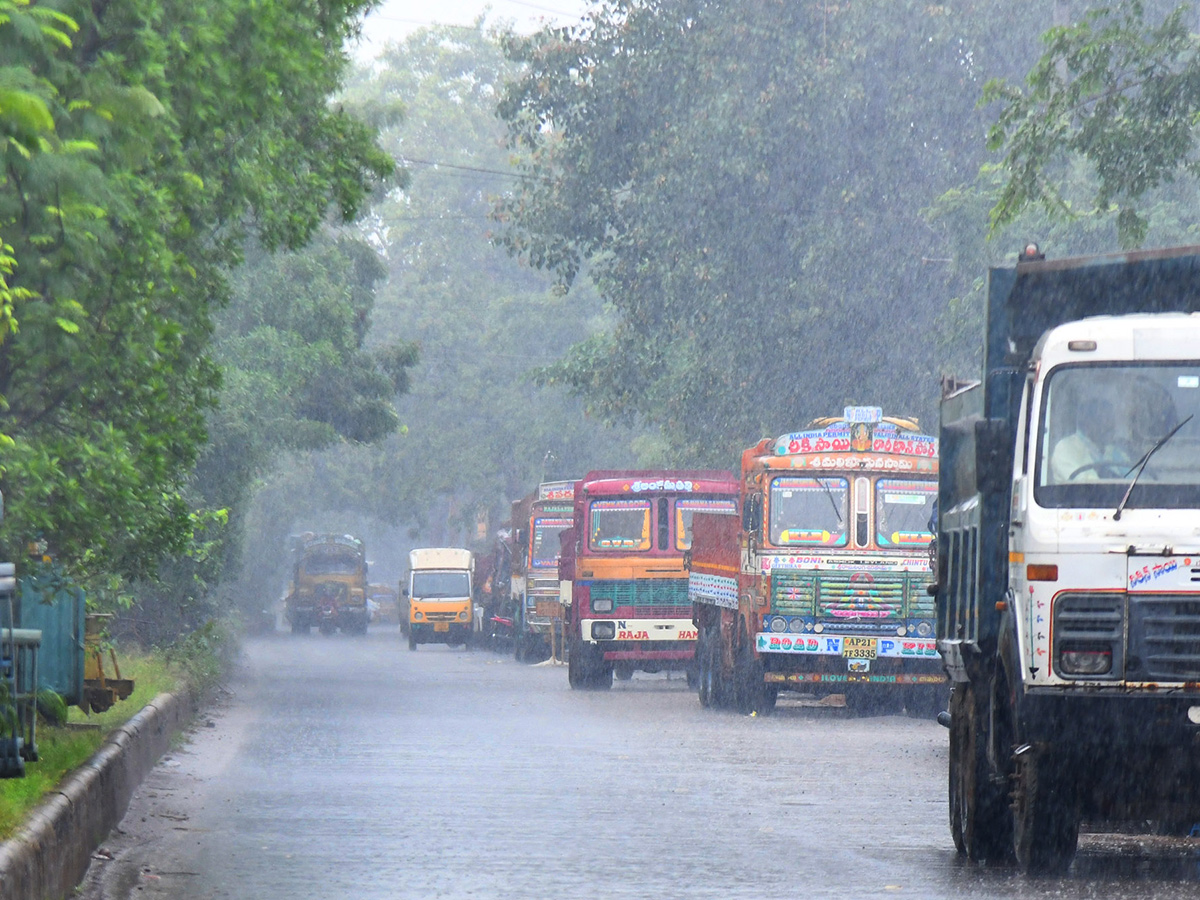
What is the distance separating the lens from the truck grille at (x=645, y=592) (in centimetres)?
2958

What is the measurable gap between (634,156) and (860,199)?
4753 millimetres

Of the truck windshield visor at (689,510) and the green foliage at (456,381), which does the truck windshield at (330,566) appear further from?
the truck windshield visor at (689,510)

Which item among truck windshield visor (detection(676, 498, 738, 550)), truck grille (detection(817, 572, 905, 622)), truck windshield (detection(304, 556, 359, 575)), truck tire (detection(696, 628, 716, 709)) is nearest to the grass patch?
truck tire (detection(696, 628, 716, 709))

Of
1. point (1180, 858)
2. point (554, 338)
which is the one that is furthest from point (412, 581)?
point (1180, 858)

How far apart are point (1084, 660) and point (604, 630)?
64.8 feet

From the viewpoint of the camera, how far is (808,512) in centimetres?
2427

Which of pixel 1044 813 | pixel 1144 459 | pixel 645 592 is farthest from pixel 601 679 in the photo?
pixel 1144 459

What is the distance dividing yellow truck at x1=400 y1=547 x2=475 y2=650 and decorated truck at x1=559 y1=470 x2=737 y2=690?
86.7ft

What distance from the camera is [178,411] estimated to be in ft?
50.0

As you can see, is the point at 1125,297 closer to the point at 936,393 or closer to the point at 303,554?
the point at 936,393

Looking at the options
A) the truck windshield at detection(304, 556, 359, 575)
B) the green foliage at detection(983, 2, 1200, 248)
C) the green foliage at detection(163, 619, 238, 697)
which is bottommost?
the green foliage at detection(163, 619, 238, 697)

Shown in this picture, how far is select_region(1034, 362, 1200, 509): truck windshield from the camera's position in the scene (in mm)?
9977

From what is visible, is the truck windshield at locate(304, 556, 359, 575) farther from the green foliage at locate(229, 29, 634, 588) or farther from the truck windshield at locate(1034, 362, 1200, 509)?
the truck windshield at locate(1034, 362, 1200, 509)

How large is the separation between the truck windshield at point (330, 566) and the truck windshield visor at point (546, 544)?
37.6 m
